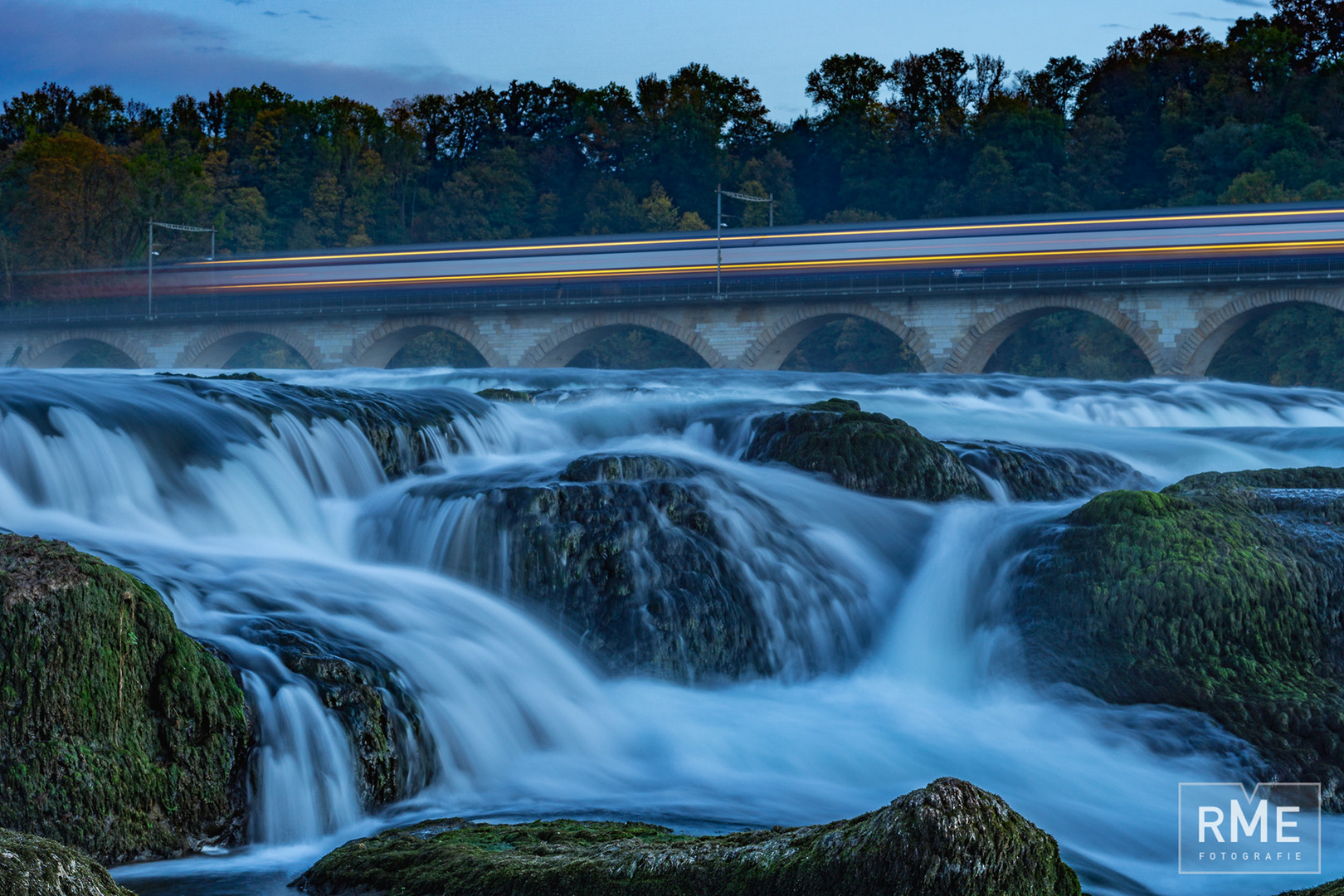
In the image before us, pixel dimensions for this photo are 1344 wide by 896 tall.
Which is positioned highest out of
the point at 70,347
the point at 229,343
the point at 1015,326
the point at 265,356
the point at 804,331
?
the point at 1015,326

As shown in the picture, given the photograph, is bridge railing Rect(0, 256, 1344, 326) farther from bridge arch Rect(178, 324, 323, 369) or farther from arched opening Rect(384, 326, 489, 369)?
arched opening Rect(384, 326, 489, 369)

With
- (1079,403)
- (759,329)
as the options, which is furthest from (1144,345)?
(1079,403)

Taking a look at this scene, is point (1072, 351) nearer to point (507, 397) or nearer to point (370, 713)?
point (507, 397)

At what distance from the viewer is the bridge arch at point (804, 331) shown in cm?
3934

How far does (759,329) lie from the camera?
4062 centimetres

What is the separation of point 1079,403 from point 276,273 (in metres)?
35.0

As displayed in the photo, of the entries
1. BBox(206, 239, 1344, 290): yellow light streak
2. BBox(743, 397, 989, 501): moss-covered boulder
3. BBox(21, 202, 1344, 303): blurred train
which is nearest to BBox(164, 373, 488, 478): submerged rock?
BBox(743, 397, 989, 501): moss-covered boulder

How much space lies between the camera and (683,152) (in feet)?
226

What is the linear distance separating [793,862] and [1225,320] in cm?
3575

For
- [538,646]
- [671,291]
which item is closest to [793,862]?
[538,646]

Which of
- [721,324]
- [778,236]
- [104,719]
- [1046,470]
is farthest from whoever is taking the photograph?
[778,236]

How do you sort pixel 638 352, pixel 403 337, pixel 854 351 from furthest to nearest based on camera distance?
pixel 638 352
pixel 854 351
pixel 403 337

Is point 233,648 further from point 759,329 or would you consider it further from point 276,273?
point 276,273

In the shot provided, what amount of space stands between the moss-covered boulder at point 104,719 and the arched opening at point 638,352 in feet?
169
